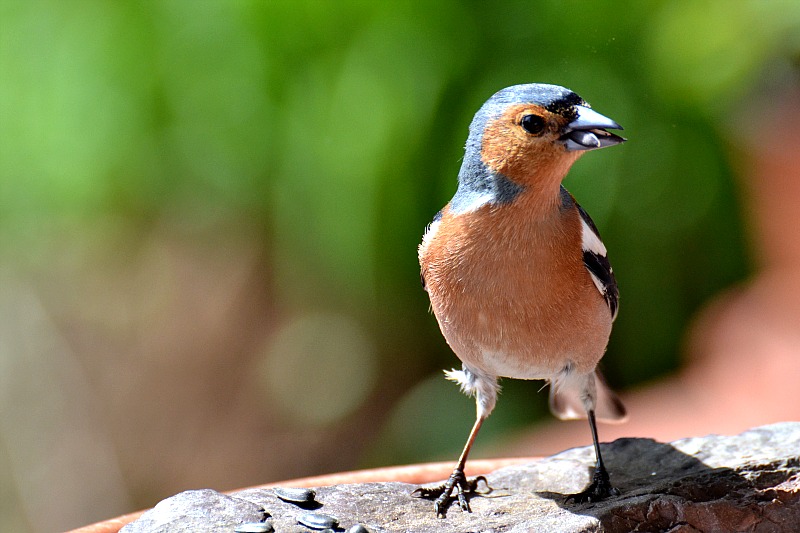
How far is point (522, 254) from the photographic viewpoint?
3.02 metres

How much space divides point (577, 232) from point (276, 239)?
3088 mm

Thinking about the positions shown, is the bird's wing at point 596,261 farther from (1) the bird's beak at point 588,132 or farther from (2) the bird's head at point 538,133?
(1) the bird's beak at point 588,132

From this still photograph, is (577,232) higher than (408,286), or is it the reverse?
(577,232)

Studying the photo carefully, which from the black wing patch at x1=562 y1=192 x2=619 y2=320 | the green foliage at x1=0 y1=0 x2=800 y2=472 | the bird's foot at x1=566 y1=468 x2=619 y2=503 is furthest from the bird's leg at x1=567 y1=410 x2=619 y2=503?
the green foliage at x1=0 y1=0 x2=800 y2=472

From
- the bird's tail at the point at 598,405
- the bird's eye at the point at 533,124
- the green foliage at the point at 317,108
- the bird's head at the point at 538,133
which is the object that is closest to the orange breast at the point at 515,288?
the bird's head at the point at 538,133

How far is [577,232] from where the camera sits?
3160 millimetres

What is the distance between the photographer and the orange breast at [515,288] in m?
3.03

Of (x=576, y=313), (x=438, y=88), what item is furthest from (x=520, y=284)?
(x=438, y=88)

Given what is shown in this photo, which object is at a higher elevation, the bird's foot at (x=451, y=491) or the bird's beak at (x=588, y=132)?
the bird's beak at (x=588, y=132)

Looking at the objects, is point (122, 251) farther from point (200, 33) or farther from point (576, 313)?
point (576, 313)

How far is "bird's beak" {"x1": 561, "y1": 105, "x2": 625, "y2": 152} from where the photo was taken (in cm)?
282

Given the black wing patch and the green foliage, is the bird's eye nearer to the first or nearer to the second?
the black wing patch

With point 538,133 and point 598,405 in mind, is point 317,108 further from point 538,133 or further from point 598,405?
point 538,133

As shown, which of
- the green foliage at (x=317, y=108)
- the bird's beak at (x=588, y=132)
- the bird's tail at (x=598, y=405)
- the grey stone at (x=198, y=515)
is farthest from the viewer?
the green foliage at (x=317, y=108)
